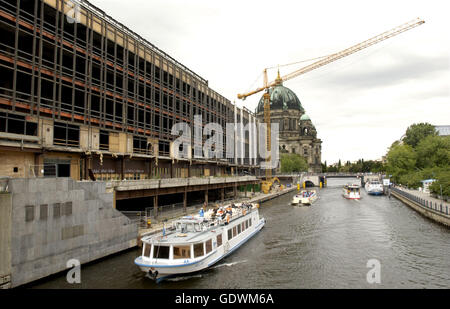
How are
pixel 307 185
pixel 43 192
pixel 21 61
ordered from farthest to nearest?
pixel 307 185 < pixel 21 61 < pixel 43 192

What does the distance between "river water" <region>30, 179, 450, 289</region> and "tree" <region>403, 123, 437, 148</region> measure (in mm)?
109902

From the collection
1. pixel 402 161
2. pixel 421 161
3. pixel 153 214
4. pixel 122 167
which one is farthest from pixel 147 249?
pixel 402 161

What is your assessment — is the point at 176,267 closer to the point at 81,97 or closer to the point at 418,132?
the point at 81,97

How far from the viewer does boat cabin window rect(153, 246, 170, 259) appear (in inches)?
918

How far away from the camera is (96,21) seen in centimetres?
4219

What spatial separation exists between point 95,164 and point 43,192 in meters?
20.6

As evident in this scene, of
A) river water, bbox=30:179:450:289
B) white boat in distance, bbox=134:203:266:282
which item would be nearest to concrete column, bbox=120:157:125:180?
white boat in distance, bbox=134:203:266:282

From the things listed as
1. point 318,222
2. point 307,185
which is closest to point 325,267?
point 318,222

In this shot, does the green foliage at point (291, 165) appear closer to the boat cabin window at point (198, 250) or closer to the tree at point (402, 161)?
the tree at point (402, 161)

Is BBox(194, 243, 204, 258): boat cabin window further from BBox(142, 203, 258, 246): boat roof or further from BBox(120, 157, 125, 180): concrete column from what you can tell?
BBox(120, 157, 125, 180): concrete column

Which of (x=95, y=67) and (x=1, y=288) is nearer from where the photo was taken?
(x=1, y=288)

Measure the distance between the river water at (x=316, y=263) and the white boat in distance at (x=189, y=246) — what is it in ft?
3.12

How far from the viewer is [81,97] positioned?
40.6 meters

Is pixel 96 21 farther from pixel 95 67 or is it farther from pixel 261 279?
pixel 261 279
